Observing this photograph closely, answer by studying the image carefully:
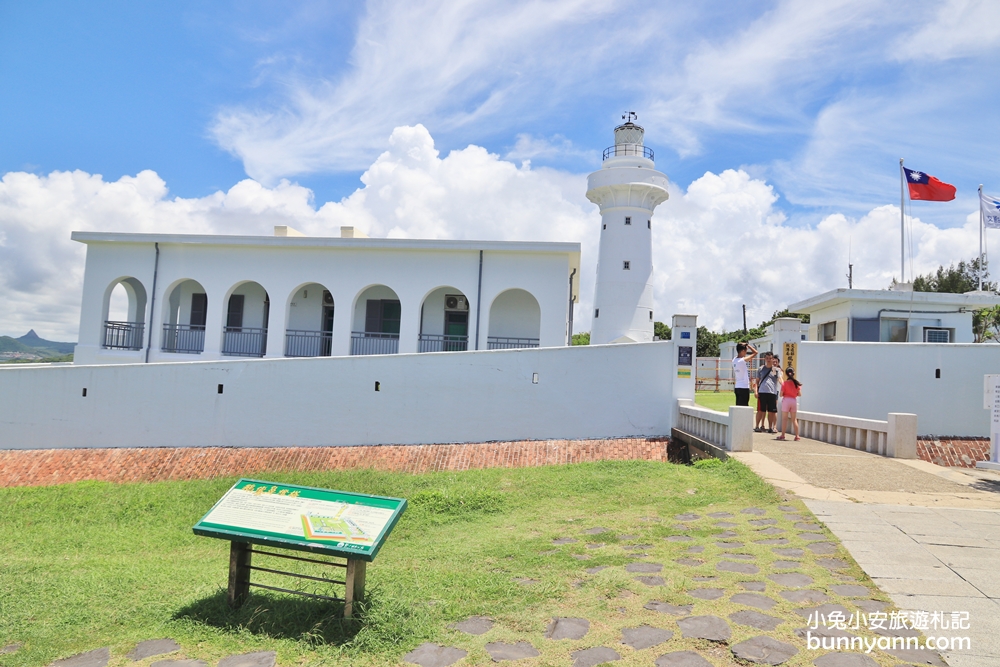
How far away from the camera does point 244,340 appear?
20172 millimetres

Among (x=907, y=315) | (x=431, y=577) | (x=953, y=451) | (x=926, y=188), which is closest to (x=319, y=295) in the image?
(x=431, y=577)

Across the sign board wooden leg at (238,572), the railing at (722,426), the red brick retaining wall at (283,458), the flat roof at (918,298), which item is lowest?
the red brick retaining wall at (283,458)

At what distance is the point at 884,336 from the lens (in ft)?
60.7

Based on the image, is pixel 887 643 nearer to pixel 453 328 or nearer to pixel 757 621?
pixel 757 621

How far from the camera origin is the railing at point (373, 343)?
62.3ft

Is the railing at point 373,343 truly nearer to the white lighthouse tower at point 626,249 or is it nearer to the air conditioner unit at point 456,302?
the air conditioner unit at point 456,302

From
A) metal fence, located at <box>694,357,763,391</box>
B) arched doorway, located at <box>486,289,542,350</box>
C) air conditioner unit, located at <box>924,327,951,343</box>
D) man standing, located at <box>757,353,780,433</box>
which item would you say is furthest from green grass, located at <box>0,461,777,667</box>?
metal fence, located at <box>694,357,763,391</box>

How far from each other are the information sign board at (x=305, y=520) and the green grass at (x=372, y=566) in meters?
0.48

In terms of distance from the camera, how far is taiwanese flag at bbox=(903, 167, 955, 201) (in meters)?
18.5

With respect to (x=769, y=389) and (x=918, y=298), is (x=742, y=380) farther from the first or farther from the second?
(x=918, y=298)

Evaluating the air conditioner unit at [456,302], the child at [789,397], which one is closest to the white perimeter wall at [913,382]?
the child at [789,397]

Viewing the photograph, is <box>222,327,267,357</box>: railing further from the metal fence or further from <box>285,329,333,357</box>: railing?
the metal fence

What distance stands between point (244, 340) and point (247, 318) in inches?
35.5

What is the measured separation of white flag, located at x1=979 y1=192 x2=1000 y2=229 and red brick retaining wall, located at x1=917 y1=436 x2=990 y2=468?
29.9 feet
